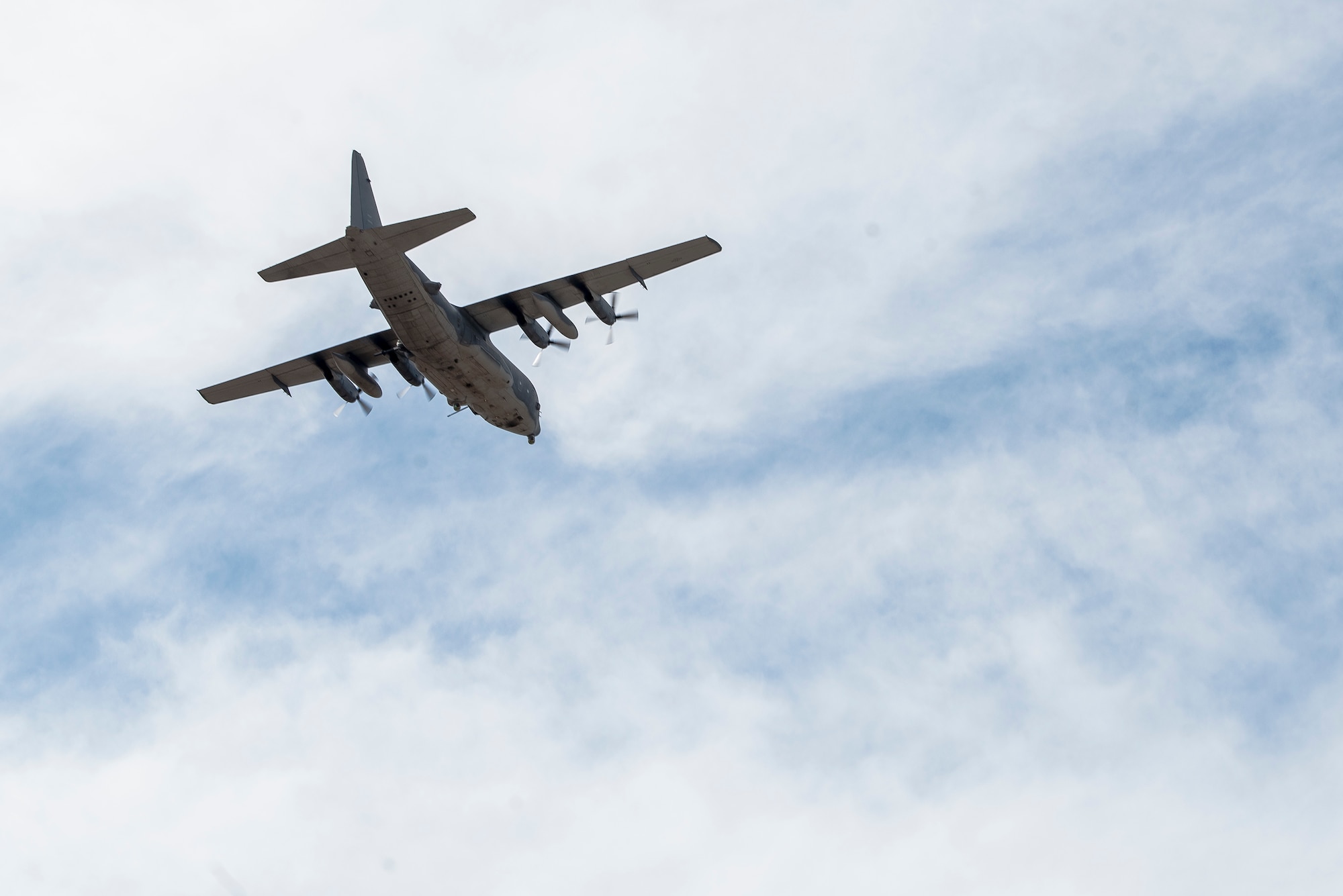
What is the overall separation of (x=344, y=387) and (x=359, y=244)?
35.4 feet

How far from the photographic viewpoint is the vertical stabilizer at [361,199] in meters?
Result: 37.8

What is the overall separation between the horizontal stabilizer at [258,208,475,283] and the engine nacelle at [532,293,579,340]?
7.23 metres

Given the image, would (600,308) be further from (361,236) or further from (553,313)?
(361,236)

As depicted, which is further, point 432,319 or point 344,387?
point 344,387

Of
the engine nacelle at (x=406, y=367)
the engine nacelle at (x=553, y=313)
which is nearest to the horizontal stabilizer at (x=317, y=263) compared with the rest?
the engine nacelle at (x=406, y=367)

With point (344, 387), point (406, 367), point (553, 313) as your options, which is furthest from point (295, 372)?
point (553, 313)

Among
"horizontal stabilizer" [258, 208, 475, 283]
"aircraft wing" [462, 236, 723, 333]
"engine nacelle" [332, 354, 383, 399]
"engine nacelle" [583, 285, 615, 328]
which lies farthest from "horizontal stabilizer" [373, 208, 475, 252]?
"engine nacelle" [332, 354, 383, 399]

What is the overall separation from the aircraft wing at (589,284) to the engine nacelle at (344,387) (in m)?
6.05

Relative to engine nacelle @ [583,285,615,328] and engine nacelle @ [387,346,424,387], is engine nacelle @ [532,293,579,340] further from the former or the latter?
engine nacelle @ [387,346,424,387]

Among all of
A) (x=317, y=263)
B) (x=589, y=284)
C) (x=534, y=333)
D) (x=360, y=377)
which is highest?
(x=589, y=284)

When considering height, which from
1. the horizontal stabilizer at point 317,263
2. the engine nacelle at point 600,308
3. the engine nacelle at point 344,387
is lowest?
the horizontal stabilizer at point 317,263

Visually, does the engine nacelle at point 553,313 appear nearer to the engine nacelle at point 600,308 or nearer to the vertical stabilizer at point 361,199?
the engine nacelle at point 600,308

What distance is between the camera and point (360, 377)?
45.6 meters

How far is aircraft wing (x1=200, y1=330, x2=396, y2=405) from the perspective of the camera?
149ft
